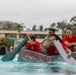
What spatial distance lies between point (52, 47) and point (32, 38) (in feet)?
2.20

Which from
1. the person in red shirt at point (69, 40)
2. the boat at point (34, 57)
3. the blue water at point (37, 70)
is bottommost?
the boat at point (34, 57)

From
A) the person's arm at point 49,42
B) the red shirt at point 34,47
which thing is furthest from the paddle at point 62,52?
the red shirt at point 34,47

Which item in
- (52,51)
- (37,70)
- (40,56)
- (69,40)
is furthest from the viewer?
(69,40)

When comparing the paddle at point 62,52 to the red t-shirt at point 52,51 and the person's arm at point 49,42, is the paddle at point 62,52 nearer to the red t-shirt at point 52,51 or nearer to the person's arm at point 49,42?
the person's arm at point 49,42

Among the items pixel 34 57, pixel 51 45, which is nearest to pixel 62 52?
pixel 51 45

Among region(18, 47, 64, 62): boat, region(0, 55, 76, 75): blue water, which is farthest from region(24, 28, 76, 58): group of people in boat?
region(0, 55, 76, 75): blue water

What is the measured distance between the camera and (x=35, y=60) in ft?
38.5

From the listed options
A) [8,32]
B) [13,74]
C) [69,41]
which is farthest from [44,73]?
[8,32]

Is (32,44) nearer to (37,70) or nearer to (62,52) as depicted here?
(62,52)

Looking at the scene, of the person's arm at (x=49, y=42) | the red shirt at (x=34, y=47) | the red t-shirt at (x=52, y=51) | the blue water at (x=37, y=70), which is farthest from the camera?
the red shirt at (x=34, y=47)

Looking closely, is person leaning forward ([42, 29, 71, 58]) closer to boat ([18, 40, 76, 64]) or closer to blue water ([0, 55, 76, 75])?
boat ([18, 40, 76, 64])

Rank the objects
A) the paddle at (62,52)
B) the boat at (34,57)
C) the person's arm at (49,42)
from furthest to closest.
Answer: the boat at (34,57) → the person's arm at (49,42) → the paddle at (62,52)

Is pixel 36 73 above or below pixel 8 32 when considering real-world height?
above

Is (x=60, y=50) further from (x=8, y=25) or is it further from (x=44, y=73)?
(x=8, y=25)
